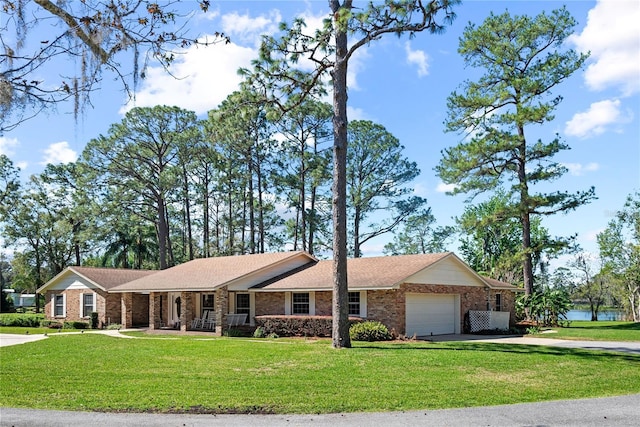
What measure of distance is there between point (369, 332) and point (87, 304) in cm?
1952

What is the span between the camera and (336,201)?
1905 centimetres

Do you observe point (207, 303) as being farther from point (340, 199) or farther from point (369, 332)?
point (340, 199)

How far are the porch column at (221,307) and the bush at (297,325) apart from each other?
1589 millimetres

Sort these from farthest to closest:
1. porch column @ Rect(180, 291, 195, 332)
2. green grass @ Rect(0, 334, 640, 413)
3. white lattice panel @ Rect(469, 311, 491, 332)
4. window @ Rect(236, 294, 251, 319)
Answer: window @ Rect(236, 294, 251, 319), porch column @ Rect(180, 291, 195, 332), white lattice panel @ Rect(469, 311, 491, 332), green grass @ Rect(0, 334, 640, 413)

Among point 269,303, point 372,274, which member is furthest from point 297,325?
point 372,274

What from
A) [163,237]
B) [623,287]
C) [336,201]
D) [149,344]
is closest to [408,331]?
[336,201]

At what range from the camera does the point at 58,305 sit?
36.5 metres

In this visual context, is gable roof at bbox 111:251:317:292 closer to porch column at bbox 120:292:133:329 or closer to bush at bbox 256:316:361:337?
porch column at bbox 120:292:133:329

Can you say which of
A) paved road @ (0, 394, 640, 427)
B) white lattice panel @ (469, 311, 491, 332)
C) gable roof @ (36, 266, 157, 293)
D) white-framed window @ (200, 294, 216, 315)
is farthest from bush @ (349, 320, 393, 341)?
gable roof @ (36, 266, 157, 293)

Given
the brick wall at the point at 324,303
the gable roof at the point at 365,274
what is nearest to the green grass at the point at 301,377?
the gable roof at the point at 365,274

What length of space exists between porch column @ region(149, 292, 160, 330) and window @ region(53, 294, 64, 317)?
360 inches

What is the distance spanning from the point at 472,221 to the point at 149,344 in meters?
18.3

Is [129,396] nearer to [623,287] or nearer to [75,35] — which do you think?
[75,35]

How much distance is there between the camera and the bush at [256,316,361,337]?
24.0 metres
